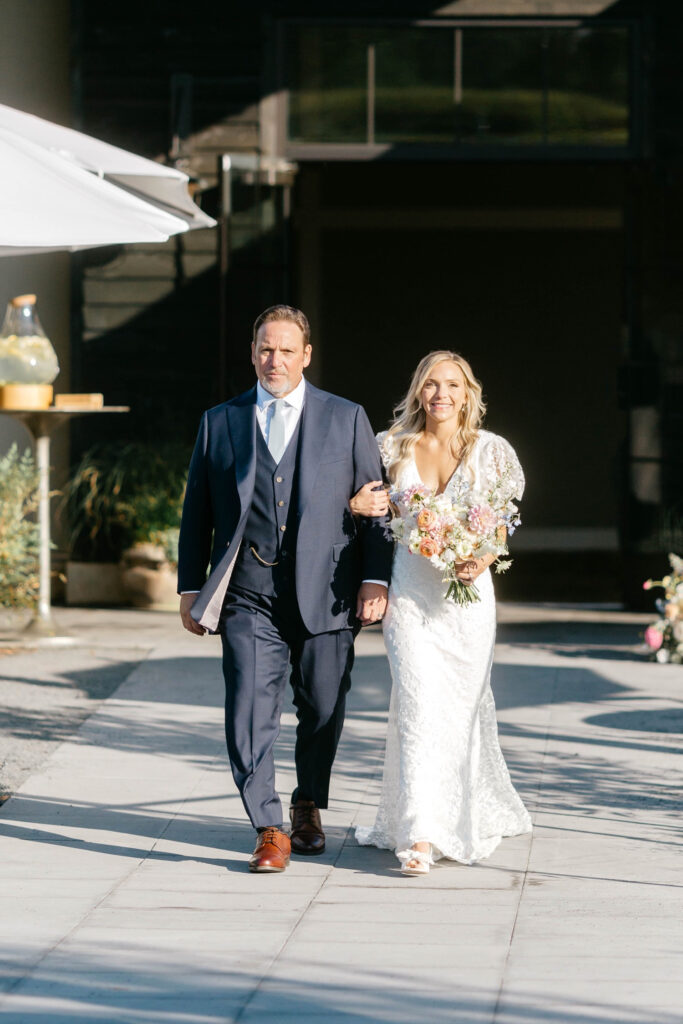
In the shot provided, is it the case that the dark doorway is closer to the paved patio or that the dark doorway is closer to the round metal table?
the round metal table

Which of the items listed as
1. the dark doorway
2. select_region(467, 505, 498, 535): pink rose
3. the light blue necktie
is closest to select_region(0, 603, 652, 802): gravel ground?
the light blue necktie

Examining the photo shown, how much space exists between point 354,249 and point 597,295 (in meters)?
2.81

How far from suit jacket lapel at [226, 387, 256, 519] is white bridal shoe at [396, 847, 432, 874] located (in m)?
1.25

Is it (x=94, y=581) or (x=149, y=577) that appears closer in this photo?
(x=149, y=577)

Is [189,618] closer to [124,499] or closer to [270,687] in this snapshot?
[270,687]

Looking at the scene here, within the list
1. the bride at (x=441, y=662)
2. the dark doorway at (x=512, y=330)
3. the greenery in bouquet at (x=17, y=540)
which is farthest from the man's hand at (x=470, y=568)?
the dark doorway at (x=512, y=330)

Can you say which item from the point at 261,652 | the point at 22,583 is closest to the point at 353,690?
the point at 22,583

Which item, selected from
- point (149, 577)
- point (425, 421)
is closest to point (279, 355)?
point (425, 421)

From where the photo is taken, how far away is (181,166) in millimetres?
11383

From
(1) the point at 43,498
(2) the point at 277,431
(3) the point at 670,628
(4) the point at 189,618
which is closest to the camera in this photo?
(4) the point at 189,618

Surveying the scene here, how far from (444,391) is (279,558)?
83 centimetres

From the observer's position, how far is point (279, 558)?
18.1ft

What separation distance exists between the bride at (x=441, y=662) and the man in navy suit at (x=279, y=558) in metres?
0.15

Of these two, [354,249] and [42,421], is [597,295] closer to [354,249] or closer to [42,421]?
[354,249]
